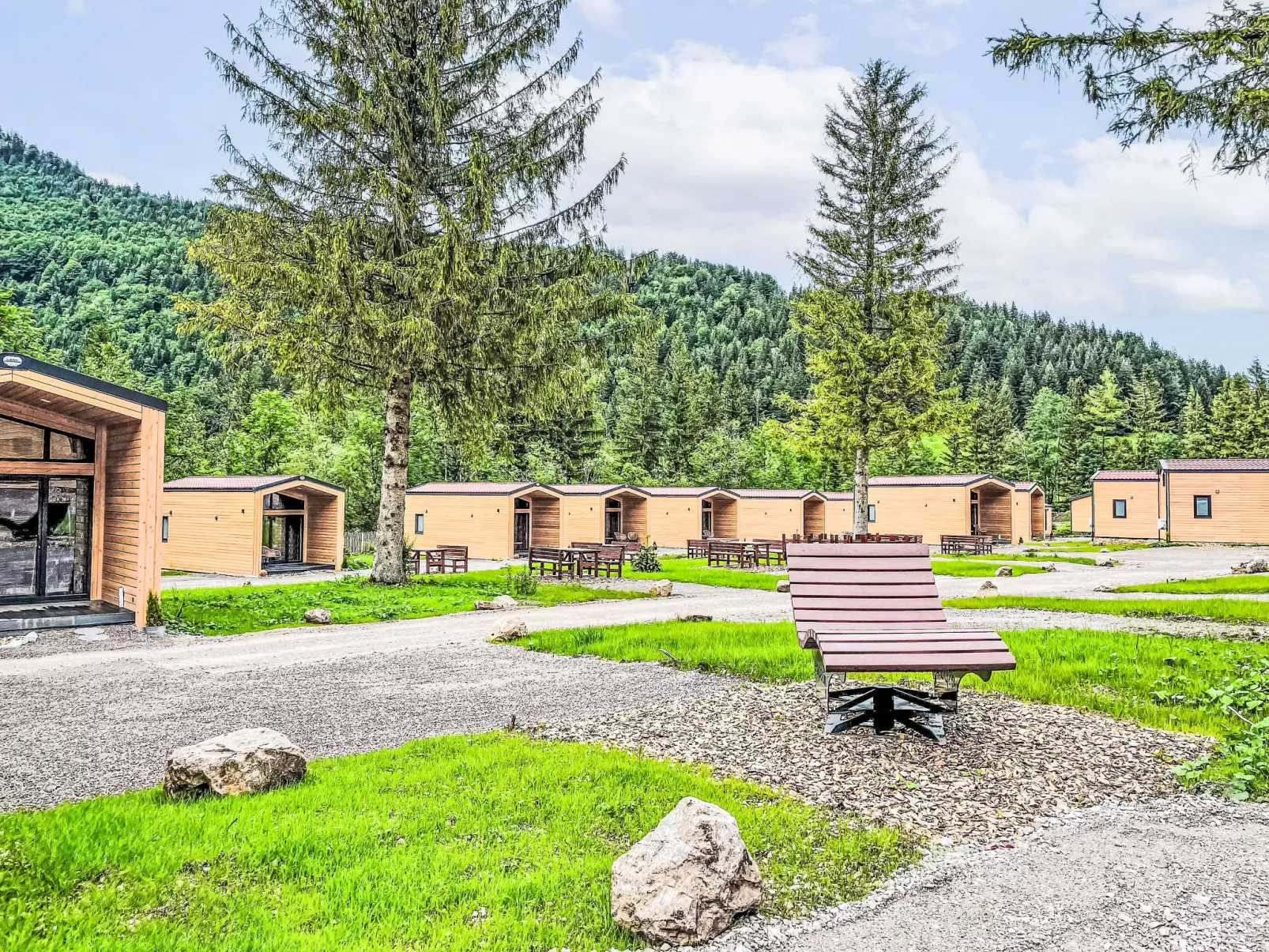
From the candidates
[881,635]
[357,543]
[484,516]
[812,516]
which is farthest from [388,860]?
[812,516]

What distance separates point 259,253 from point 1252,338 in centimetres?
2756

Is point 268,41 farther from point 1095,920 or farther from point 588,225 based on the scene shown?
point 1095,920

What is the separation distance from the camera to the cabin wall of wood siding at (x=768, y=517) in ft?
110

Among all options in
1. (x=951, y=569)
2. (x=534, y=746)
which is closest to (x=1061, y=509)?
(x=951, y=569)

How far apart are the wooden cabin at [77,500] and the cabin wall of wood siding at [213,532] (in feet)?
30.5

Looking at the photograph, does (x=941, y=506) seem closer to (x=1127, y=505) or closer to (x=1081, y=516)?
(x=1127, y=505)

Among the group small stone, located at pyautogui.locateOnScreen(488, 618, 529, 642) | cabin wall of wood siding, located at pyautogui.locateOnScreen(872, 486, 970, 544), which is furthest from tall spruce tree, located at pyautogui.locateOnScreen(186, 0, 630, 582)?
cabin wall of wood siding, located at pyautogui.locateOnScreen(872, 486, 970, 544)

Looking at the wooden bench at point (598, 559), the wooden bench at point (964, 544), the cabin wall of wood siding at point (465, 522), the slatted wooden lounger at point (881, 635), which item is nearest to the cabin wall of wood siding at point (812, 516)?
the wooden bench at point (964, 544)

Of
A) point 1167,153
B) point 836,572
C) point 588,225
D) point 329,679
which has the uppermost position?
point 588,225

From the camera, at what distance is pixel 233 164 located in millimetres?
14391

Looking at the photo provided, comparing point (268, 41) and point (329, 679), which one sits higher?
point (268, 41)

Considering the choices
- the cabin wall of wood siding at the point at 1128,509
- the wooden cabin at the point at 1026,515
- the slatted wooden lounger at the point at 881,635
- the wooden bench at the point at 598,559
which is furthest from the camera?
the wooden cabin at the point at 1026,515

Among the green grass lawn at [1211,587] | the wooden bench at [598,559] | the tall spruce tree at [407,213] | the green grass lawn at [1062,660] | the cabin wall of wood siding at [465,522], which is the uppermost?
the tall spruce tree at [407,213]

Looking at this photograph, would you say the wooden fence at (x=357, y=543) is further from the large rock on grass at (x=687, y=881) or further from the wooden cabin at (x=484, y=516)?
the large rock on grass at (x=687, y=881)
